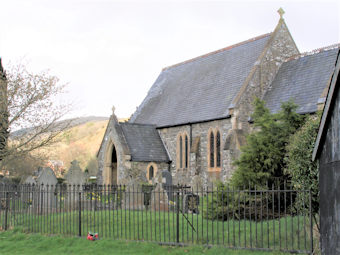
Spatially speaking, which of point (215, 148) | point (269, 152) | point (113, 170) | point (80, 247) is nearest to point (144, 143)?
point (113, 170)

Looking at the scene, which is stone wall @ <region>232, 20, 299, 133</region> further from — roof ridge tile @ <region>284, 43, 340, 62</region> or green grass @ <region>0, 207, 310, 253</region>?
green grass @ <region>0, 207, 310, 253</region>

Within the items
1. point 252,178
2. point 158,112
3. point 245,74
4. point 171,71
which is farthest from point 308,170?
point 171,71

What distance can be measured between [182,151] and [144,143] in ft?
7.74

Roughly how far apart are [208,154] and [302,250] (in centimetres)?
1399

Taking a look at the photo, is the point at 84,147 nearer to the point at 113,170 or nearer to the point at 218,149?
the point at 113,170

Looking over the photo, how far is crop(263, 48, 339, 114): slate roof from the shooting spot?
19094 millimetres

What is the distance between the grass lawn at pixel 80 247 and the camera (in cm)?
978

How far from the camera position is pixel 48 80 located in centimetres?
1811

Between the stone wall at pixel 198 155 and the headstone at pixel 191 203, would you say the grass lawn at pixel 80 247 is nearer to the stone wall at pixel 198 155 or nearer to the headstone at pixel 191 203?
the headstone at pixel 191 203

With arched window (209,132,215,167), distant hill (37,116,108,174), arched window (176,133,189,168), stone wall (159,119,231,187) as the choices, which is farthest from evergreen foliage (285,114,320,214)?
arched window (176,133,189,168)

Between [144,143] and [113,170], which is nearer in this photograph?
[144,143]

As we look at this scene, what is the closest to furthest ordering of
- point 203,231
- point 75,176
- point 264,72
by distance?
1. point 203,231
2. point 75,176
3. point 264,72

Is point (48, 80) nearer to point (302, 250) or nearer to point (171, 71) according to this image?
point (302, 250)

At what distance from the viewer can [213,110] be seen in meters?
23.0
